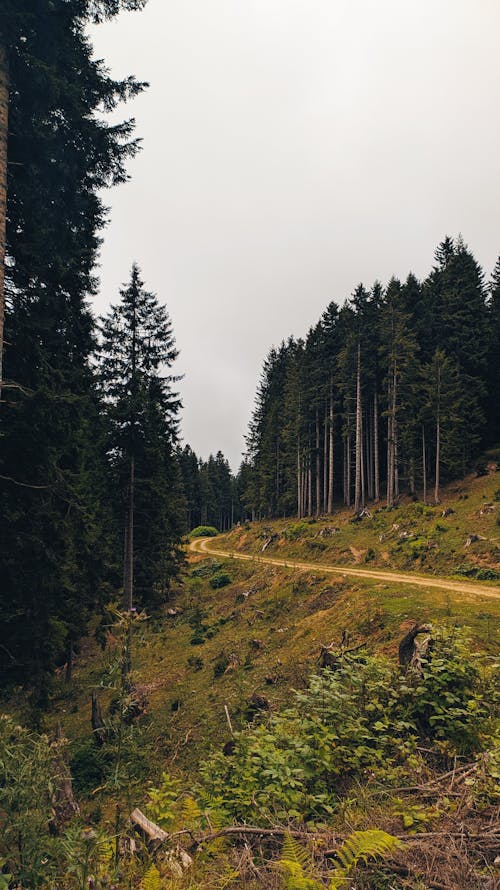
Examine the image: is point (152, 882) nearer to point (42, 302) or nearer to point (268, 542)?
point (42, 302)

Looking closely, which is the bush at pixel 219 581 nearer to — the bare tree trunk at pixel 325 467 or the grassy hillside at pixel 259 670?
the grassy hillside at pixel 259 670

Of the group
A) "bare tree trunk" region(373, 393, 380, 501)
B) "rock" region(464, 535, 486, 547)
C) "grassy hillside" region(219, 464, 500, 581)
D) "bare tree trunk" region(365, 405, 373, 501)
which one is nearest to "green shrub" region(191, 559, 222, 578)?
"grassy hillside" region(219, 464, 500, 581)

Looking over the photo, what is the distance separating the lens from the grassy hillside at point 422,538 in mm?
19484

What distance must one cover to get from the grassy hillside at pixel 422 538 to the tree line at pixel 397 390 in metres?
4.95

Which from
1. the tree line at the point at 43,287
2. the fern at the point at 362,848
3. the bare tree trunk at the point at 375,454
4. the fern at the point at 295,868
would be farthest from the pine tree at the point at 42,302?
the bare tree trunk at the point at 375,454

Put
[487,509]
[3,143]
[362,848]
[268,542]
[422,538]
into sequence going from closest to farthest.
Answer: [362,848], [3,143], [422,538], [487,509], [268,542]

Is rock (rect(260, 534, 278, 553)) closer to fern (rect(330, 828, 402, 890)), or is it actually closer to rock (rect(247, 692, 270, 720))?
rock (rect(247, 692, 270, 720))

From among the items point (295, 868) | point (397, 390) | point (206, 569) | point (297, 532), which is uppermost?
point (397, 390)

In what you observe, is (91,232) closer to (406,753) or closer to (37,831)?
(37,831)

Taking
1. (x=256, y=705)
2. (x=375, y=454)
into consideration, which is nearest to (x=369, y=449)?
(x=375, y=454)

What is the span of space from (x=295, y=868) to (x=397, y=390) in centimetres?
3927

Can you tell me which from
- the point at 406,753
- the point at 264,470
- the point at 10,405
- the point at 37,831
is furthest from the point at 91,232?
the point at 264,470

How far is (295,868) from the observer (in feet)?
9.61

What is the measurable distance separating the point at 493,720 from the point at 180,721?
9.88 meters
